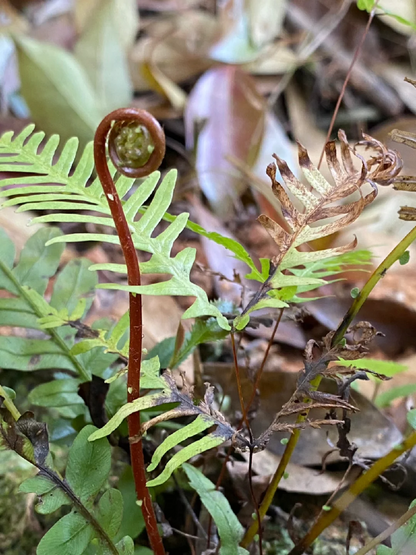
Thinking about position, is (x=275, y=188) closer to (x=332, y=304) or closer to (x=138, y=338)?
(x=138, y=338)

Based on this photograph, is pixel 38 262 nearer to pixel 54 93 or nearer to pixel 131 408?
pixel 131 408

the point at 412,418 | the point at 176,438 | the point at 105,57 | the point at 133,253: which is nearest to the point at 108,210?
the point at 133,253

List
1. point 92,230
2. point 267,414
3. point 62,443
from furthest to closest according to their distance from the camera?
point 92,230 → point 267,414 → point 62,443

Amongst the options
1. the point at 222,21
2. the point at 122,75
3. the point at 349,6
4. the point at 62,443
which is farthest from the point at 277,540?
the point at 349,6

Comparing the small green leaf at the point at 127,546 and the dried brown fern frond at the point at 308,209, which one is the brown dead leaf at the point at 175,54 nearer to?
the dried brown fern frond at the point at 308,209

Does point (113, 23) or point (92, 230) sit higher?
point (113, 23)

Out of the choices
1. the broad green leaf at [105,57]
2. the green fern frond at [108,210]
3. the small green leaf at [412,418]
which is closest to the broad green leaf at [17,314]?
the green fern frond at [108,210]

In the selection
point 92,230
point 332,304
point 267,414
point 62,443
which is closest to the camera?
point 62,443
